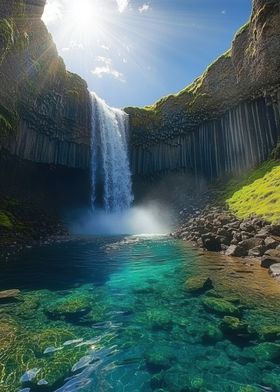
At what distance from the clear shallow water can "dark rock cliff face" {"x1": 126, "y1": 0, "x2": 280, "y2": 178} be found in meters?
31.9

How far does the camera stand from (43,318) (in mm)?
8773

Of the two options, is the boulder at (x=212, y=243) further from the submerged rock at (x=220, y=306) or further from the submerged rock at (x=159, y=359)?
the submerged rock at (x=159, y=359)

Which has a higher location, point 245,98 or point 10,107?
point 245,98

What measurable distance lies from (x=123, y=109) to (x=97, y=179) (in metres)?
16.1

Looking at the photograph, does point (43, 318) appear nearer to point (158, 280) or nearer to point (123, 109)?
point (158, 280)

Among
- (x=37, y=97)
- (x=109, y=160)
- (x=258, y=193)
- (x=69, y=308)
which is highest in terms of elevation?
(x=37, y=97)

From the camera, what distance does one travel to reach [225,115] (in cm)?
4597

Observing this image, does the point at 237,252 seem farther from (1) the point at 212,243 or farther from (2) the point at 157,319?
(2) the point at 157,319

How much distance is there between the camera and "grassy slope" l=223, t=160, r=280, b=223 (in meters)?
26.7

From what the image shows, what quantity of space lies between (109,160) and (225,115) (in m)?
19.4

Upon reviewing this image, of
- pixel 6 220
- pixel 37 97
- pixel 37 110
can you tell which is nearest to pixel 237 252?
pixel 6 220

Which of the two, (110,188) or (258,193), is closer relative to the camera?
(258,193)

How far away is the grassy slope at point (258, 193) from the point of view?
26672 millimetres

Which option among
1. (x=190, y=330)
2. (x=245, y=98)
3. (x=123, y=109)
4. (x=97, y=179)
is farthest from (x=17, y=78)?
(x=190, y=330)
